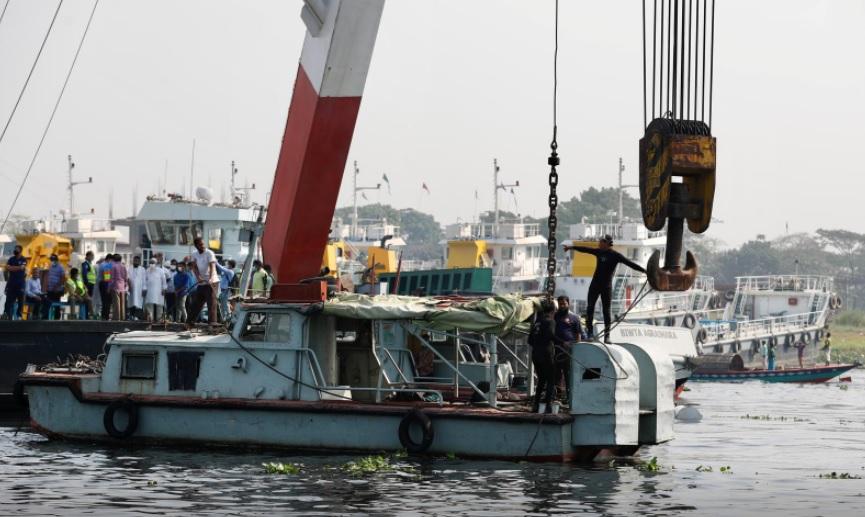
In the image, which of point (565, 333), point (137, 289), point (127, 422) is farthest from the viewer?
point (137, 289)

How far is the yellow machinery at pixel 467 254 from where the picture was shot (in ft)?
208

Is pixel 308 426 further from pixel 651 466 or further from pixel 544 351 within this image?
pixel 651 466

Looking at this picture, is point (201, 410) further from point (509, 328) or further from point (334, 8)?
point (334, 8)

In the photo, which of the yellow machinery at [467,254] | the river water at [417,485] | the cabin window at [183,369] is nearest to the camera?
the river water at [417,485]

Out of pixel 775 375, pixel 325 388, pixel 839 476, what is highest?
pixel 325 388

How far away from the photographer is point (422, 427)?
18391 mm

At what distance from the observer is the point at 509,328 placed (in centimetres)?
1922

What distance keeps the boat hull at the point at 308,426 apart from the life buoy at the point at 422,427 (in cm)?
9

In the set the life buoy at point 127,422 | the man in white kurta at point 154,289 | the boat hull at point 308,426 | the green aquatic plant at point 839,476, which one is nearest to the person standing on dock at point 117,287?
the man in white kurta at point 154,289

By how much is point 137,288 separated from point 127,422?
9.55m

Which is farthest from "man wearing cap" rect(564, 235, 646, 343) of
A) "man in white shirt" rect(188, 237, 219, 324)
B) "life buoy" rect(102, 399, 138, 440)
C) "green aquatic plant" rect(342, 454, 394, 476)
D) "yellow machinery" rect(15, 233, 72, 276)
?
"yellow machinery" rect(15, 233, 72, 276)

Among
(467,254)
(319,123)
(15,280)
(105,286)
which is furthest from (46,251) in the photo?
(467,254)

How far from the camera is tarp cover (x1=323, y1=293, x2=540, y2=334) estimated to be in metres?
18.9

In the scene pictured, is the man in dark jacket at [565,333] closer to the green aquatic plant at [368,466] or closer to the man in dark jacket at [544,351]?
the man in dark jacket at [544,351]
